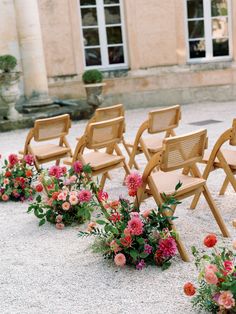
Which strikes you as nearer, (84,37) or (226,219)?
(226,219)

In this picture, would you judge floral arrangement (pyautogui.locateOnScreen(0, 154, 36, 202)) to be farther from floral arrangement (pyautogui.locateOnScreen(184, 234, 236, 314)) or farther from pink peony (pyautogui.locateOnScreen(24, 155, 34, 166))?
floral arrangement (pyautogui.locateOnScreen(184, 234, 236, 314))

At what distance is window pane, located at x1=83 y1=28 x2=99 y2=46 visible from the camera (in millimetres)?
11227

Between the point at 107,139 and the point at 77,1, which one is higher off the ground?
the point at 77,1

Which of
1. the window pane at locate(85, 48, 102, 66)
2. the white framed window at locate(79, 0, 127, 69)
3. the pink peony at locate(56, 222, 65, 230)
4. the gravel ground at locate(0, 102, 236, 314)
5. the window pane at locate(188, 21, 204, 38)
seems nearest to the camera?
the gravel ground at locate(0, 102, 236, 314)

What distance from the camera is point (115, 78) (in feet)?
36.7

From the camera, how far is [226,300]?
7.51 feet

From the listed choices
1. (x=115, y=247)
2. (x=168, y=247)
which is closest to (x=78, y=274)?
(x=115, y=247)

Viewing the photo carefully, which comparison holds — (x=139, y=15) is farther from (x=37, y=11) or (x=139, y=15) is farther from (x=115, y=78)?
(x=37, y=11)

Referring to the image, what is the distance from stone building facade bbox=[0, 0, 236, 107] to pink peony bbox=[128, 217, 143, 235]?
304 inches

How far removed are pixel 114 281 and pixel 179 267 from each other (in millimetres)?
433

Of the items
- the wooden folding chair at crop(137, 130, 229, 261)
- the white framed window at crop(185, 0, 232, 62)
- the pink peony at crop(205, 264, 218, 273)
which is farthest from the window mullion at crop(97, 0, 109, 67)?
the pink peony at crop(205, 264, 218, 273)

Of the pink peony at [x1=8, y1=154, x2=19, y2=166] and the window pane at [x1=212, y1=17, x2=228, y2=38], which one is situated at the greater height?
the window pane at [x1=212, y1=17, x2=228, y2=38]

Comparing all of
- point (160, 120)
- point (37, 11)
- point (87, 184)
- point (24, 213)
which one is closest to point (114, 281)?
→ point (87, 184)

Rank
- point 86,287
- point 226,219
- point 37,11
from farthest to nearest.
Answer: point 37,11 → point 226,219 → point 86,287
